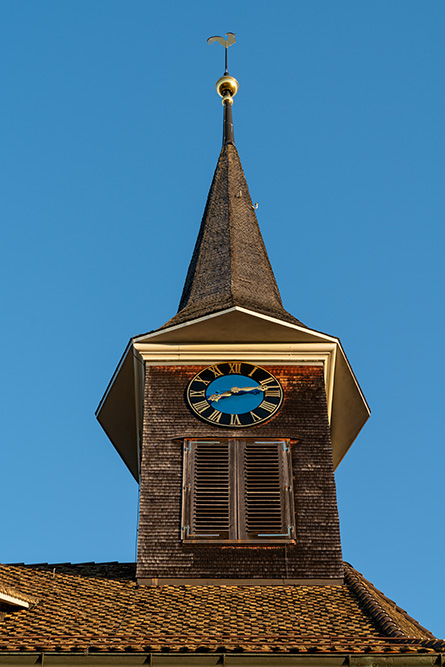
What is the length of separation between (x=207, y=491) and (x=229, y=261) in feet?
21.7

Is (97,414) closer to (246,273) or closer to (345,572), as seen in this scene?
(246,273)

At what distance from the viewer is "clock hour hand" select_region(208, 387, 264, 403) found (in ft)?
64.7

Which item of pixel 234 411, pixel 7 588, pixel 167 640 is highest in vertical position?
pixel 234 411

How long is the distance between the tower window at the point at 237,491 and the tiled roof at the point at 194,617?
1110 millimetres

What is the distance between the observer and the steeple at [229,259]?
71.6 feet

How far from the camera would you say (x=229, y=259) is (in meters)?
23.8

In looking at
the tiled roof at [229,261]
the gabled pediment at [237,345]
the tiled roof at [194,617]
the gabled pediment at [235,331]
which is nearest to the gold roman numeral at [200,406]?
the gabled pediment at [237,345]

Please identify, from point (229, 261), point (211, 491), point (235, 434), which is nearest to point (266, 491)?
point (211, 491)

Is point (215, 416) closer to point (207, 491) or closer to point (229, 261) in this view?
point (207, 491)

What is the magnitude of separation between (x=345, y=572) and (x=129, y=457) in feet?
22.7

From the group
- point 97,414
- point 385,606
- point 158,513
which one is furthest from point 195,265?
point 385,606

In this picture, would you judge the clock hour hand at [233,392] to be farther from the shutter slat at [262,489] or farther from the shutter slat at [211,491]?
the shutter slat at [262,489]

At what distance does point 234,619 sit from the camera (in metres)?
14.9

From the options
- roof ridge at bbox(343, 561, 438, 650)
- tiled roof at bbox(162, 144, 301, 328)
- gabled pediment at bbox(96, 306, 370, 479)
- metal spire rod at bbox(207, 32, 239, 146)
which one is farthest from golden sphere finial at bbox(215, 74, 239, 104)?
roof ridge at bbox(343, 561, 438, 650)
